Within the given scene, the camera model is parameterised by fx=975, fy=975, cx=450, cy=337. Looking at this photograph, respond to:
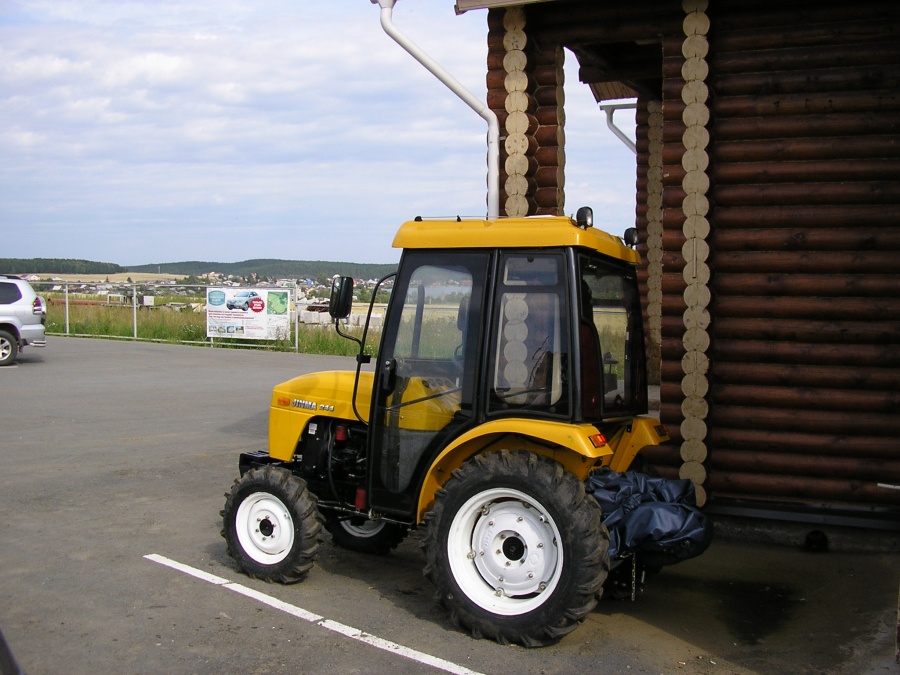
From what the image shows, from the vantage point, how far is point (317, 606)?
594 cm

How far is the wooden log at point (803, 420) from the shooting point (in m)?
7.38

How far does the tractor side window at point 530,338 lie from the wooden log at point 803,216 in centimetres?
263

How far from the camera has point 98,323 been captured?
3145 centimetres

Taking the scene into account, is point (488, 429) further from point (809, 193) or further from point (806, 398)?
point (809, 193)

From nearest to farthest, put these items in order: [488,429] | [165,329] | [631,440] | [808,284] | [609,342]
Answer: [488,429] → [609,342] → [631,440] → [808,284] → [165,329]

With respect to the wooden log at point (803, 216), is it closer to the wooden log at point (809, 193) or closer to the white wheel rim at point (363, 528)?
the wooden log at point (809, 193)

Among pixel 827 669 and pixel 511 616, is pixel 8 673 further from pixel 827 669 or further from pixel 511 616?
Answer: pixel 827 669

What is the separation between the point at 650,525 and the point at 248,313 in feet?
76.3

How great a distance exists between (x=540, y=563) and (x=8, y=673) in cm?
286

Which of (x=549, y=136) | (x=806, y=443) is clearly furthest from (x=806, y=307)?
(x=549, y=136)

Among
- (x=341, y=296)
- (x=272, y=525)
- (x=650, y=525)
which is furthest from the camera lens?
(x=272, y=525)

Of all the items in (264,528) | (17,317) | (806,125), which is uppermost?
(806,125)

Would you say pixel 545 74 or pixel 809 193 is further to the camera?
pixel 545 74

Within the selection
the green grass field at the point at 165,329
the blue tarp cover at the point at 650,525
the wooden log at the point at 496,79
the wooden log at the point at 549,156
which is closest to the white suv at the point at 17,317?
the green grass field at the point at 165,329
